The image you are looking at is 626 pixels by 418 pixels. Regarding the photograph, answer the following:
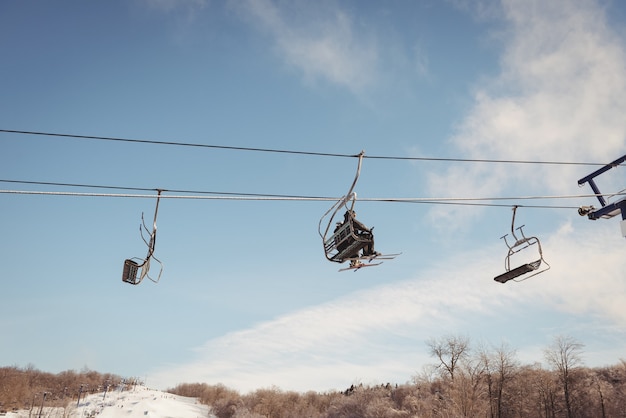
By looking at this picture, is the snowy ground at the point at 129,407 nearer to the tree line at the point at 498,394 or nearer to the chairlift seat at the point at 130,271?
the tree line at the point at 498,394

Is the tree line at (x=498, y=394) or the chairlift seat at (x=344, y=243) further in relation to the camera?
the tree line at (x=498, y=394)

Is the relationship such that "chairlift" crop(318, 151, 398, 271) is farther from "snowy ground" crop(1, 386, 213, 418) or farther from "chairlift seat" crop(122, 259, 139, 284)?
"snowy ground" crop(1, 386, 213, 418)

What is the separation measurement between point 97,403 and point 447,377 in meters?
62.9

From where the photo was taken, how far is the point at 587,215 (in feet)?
42.1

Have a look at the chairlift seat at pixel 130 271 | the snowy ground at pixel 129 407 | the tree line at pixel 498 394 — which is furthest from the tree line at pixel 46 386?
the chairlift seat at pixel 130 271

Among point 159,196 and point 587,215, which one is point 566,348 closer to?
point 587,215

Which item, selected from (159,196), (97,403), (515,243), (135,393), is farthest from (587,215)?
(135,393)

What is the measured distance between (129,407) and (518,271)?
265ft

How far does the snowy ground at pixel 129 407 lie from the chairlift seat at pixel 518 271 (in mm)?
70759

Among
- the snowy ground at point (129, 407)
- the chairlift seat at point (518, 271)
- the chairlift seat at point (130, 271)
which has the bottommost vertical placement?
the snowy ground at point (129, 407)

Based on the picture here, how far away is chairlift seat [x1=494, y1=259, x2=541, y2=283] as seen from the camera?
31.8 ft

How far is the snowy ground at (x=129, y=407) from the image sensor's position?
70.5 meters

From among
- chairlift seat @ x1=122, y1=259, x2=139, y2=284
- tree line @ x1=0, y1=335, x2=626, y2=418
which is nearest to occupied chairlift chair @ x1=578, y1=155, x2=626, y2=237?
chairlift seat @ x1=122, y1=259, x2=139, y2=284

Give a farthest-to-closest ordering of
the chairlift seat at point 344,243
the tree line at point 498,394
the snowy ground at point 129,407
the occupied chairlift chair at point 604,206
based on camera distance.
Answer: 1. the snowy ground at point 129,407
2. the tree line at point 498,394
3. the occupied chairlift chair at point 604,206
4. the chairlift seat at point 344,243
